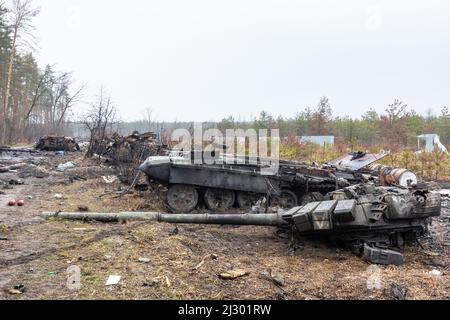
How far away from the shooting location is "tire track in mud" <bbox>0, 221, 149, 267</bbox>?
18.1 feet

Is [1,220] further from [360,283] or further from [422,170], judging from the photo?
[422,170]

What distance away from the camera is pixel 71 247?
619 cm

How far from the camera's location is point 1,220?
26.4ft

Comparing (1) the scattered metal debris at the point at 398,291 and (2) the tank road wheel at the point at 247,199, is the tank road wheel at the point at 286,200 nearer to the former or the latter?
(2) the tank road wheel at the point at 247,199

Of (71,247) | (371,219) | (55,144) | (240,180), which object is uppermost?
(55,144)

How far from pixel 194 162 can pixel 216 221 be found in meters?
2.95

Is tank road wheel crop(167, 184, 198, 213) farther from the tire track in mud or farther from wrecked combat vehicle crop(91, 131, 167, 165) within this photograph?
wrecked combat vehicle crop(91, 131, 167, 165)

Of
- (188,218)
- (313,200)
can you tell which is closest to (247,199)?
(313,200)

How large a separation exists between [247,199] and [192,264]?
5.51 m

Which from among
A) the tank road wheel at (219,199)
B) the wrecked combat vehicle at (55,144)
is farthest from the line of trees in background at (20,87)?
the tank road wheel at (219,199)

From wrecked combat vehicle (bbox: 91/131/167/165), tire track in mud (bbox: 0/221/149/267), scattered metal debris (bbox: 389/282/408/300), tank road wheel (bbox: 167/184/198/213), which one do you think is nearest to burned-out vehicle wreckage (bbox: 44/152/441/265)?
tank road wheel (bbox: 167/184/198/213)

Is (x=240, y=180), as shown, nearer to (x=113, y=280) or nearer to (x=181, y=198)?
(x=181, y=198)

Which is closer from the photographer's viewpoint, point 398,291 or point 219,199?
point 398,291

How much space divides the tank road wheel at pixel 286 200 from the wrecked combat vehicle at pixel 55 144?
72.3 feet
